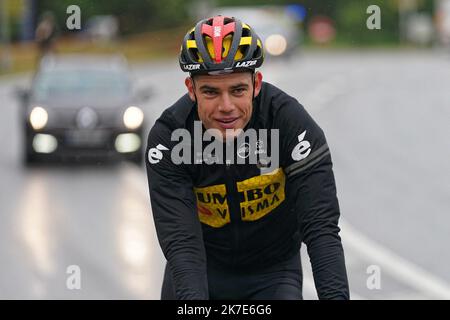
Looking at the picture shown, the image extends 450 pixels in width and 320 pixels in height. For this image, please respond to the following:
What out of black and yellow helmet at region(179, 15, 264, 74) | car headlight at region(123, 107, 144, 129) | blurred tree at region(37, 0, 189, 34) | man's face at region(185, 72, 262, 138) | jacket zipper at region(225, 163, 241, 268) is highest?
black and yellow helmet at region(179, 15, 264, 74)

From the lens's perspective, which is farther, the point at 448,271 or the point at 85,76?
the point at 85,76

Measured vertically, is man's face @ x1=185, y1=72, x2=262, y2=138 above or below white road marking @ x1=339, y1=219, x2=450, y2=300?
above

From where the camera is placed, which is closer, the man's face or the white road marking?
the man's face

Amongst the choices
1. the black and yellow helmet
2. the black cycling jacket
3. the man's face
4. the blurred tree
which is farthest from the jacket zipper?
the blurred tree

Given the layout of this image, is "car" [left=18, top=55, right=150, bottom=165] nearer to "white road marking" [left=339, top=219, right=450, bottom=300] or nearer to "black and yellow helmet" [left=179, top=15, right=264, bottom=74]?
"white road marking" [left=339, top=219, right=450, bottom=300]

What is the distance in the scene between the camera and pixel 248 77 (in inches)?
159

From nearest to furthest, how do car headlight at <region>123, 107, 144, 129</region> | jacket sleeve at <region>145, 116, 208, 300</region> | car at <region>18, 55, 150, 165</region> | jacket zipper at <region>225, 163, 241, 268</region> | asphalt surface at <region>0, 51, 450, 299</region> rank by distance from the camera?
jacket sleeve at <region>145, 116, 208, 300</region>
jacket zipper at <region>225, 163, 241, 268</region>
asphalt surface at <region>0, 51, 450, 299</region>
car at <region>18, 55, 150, 165</region>
car headlight at <region>123, 107, 144, 129</region>

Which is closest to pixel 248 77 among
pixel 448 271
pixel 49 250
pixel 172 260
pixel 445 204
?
pixel 172 260

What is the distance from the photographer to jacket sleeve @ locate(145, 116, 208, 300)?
418 centimetres

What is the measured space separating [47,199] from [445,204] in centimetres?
449

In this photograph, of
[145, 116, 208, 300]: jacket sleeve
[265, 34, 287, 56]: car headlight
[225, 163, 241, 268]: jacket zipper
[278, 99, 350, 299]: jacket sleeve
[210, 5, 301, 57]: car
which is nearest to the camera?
[278, 99, 350, 299]: jacket sleeve

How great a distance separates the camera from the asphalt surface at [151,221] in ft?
30.6
